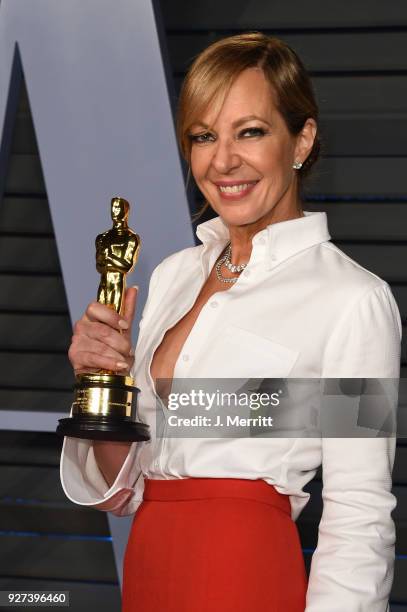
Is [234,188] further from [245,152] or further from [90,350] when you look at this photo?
[90,350]

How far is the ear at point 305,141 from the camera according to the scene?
1.72 m

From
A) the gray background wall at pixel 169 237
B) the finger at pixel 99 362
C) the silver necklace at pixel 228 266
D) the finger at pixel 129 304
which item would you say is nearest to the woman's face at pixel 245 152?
the silver necklace at pixel 228 266

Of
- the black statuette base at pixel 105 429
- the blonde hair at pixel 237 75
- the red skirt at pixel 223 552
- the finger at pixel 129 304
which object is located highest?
the blonde hair at pixel 237 75

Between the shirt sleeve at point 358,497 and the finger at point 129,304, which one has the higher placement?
the finger at point 129,304

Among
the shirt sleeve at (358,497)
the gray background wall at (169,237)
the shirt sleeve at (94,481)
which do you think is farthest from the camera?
the gray background wall at (169,237)

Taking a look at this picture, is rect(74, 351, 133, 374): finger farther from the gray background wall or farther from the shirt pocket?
the gray background wall

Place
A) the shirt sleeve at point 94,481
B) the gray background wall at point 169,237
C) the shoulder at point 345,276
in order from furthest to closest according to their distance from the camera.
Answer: the gray background wall at point 169,237 < the shirt sleeve at point 94,481 < the shoulder at point 345,276

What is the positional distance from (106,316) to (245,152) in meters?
0.36

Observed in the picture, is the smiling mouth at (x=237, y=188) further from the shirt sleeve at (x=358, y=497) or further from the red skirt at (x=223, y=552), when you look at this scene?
the red skirt at (x=223, y=552)

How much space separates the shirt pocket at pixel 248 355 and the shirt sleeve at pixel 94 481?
26 cm

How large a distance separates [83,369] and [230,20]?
119cm

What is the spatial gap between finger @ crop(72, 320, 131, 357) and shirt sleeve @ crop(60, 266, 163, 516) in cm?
20

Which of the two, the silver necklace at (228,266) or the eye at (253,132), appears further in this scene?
the silver necklace at (228,266)

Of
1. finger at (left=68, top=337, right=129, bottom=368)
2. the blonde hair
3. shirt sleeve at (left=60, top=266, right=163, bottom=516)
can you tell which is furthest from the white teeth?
shirt sleeve at (left=60, top=266, right=163, bottom=516)
